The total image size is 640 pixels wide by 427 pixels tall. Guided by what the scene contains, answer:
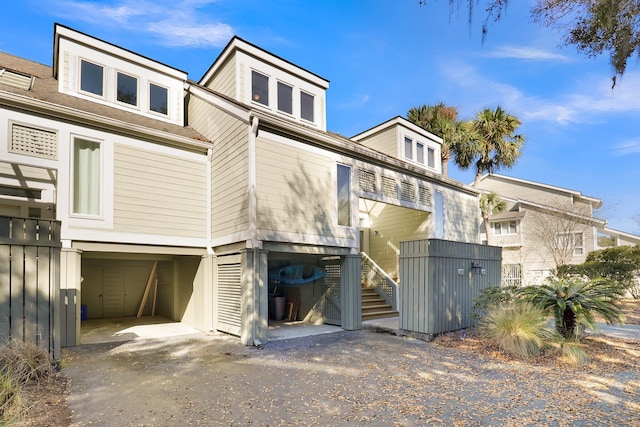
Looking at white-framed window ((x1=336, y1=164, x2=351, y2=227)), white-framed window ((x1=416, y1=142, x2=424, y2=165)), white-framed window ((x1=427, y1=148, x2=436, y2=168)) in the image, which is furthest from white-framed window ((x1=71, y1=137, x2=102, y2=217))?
white-framed window ((x1=427, y1=148, x2=436, y2=168))

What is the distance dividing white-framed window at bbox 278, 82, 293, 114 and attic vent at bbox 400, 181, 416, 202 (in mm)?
4319

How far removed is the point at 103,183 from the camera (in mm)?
8180

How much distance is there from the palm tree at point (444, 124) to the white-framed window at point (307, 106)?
10466mm

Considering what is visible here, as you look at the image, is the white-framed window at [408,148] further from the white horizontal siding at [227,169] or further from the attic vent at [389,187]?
the white horizontal siding at [227,169]

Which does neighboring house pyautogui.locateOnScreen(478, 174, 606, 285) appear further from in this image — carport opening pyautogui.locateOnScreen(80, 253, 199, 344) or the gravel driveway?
carport opening pyautogui.locateOnScreen(80, 253, 199, 344)

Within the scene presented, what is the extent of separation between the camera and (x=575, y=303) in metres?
6.75

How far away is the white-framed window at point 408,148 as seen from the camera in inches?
548

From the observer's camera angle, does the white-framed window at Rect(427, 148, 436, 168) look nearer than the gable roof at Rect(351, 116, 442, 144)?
No

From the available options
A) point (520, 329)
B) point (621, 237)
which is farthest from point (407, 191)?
point (621, 237)

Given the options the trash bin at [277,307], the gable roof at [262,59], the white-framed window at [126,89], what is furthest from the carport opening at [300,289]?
the white-framed window at [126,89]

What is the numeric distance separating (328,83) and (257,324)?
7.41 meters

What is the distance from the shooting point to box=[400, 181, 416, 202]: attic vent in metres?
12.1

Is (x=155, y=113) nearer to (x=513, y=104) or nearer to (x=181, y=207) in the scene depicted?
(x=181, y=207)

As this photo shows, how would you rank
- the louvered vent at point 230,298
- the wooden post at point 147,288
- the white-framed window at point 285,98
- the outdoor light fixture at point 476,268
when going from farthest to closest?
the wooden post at point 147,288
the white-framed window at point 285,98
the outdoor light fixture at point 476,268
the louvered vent at point 230,298
